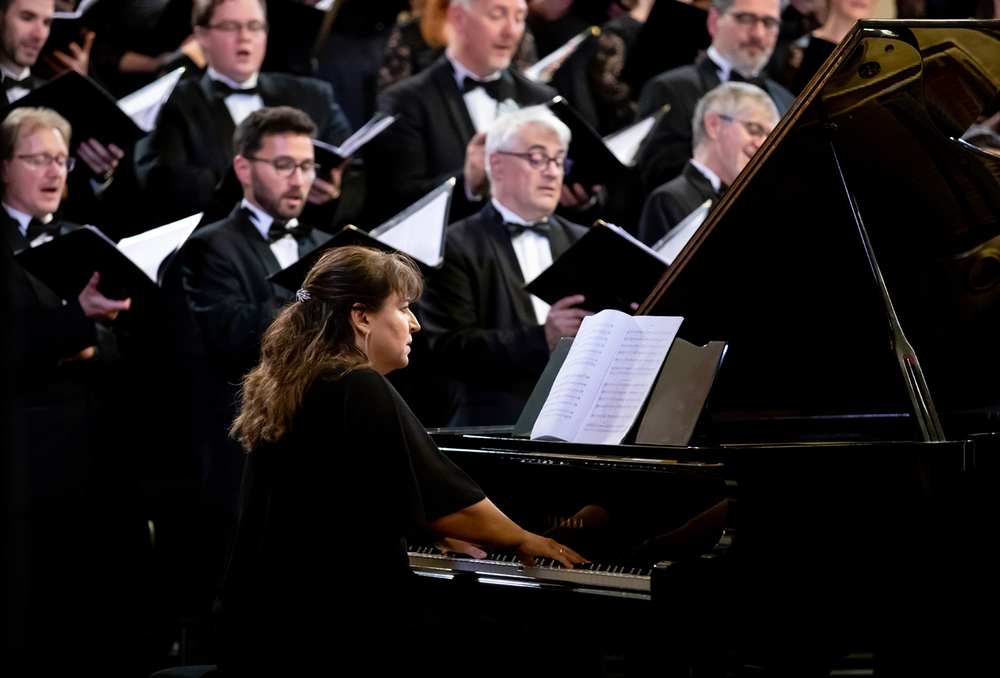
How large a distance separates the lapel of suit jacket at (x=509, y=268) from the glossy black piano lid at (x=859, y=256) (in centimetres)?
131

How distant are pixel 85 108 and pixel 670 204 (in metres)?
2.40

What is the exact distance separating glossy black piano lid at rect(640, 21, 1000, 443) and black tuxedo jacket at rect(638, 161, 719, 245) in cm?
166

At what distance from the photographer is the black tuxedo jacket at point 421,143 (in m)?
4.62

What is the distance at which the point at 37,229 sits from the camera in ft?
12.8

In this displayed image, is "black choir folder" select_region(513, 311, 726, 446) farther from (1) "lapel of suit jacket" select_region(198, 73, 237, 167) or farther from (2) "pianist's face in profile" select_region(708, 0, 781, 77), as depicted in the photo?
(2) "pianist's face in profile" select_region(708, 0, 781, 77)

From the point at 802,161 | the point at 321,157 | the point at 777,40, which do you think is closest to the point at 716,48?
the point at 777,40

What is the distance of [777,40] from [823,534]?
3851mm

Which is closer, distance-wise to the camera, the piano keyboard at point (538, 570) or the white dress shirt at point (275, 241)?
the piano keyboard at point (538, 570)

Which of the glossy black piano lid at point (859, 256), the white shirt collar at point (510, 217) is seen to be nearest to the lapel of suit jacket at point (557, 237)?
the white shirt collar at point (510, 217)

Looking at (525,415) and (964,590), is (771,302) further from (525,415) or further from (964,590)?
(964,590)

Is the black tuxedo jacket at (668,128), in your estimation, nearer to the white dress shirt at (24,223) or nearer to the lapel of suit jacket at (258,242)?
the lapel of suit jacket at (258,242)

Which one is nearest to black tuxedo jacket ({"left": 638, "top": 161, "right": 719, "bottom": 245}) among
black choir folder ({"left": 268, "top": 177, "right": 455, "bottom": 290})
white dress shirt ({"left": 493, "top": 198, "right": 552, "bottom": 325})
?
white dress shirt ({"left": 493, "top": 198, "right": 552, "bottom": 325})

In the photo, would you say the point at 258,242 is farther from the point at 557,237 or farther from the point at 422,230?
the point at 557,237

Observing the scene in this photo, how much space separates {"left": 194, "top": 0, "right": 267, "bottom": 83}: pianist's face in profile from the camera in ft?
14.4
